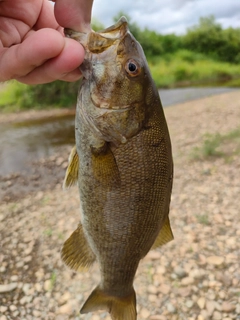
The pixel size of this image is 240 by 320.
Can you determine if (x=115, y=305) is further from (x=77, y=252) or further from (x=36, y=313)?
(x=36, y=313)

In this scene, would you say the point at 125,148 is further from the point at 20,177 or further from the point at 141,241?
the point at 20,177

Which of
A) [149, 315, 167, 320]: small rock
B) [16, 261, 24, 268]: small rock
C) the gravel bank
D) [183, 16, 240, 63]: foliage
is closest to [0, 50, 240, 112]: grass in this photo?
[183, 16, 240, 63]: foliage

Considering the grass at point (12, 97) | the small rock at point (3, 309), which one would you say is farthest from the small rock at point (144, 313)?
the grass at point (12, 97)

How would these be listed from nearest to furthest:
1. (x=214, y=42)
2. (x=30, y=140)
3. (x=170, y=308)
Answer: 1. (x=170, y=308)
2. (x=30, y=140)
3. (x=214, y=42)

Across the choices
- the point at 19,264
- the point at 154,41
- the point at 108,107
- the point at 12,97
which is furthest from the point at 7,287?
the point at 154,41

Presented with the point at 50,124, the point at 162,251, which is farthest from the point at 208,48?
the point at 162,251

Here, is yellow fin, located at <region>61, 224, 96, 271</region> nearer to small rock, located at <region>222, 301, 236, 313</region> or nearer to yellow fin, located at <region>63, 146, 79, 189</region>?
yellow fin, located at <region>63, 146, 79, 189</region>

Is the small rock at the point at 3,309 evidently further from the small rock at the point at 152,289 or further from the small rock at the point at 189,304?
the small rock at the point at 189,304
